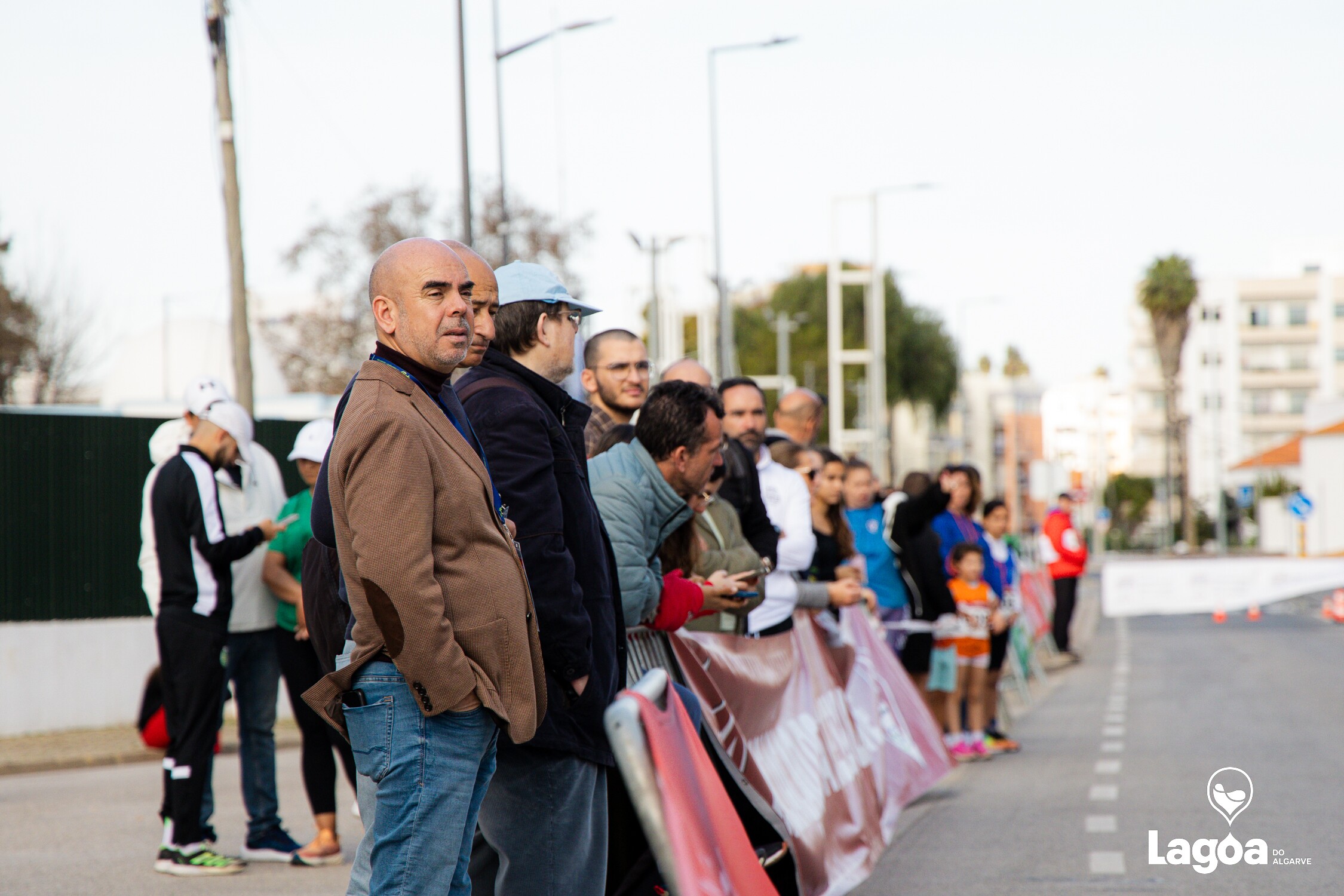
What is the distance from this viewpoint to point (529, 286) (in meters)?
4.52

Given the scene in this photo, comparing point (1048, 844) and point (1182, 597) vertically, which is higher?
point (1048, 844)

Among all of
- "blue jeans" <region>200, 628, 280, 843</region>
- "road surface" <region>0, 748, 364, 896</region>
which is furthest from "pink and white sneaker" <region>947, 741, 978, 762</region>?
"blue jeans" <region>200, 628, 280, 843</region>

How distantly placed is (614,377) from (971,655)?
5424 mm

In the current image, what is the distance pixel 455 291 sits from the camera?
12.1 feet

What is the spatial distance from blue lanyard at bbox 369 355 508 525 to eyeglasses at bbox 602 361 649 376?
2.58 metres

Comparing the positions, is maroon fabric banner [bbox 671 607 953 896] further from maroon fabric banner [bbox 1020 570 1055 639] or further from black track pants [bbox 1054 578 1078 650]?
black track pants [bbox 1054 578 1078 650]

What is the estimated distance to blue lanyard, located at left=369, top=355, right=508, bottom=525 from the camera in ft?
11.9

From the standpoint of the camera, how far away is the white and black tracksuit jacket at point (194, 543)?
7012mm

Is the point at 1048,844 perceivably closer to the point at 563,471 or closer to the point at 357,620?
the point at 563,471

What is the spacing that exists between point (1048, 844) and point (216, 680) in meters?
3.94

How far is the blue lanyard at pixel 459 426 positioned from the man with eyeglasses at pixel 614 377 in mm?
2523

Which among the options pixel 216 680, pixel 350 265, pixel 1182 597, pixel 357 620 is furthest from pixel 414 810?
pixel 350 265

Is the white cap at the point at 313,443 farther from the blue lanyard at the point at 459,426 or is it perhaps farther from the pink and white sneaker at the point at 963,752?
the pink and white sneaker at the point at 963,752

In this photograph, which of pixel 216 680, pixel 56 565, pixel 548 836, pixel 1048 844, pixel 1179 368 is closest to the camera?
pixel 548 836
